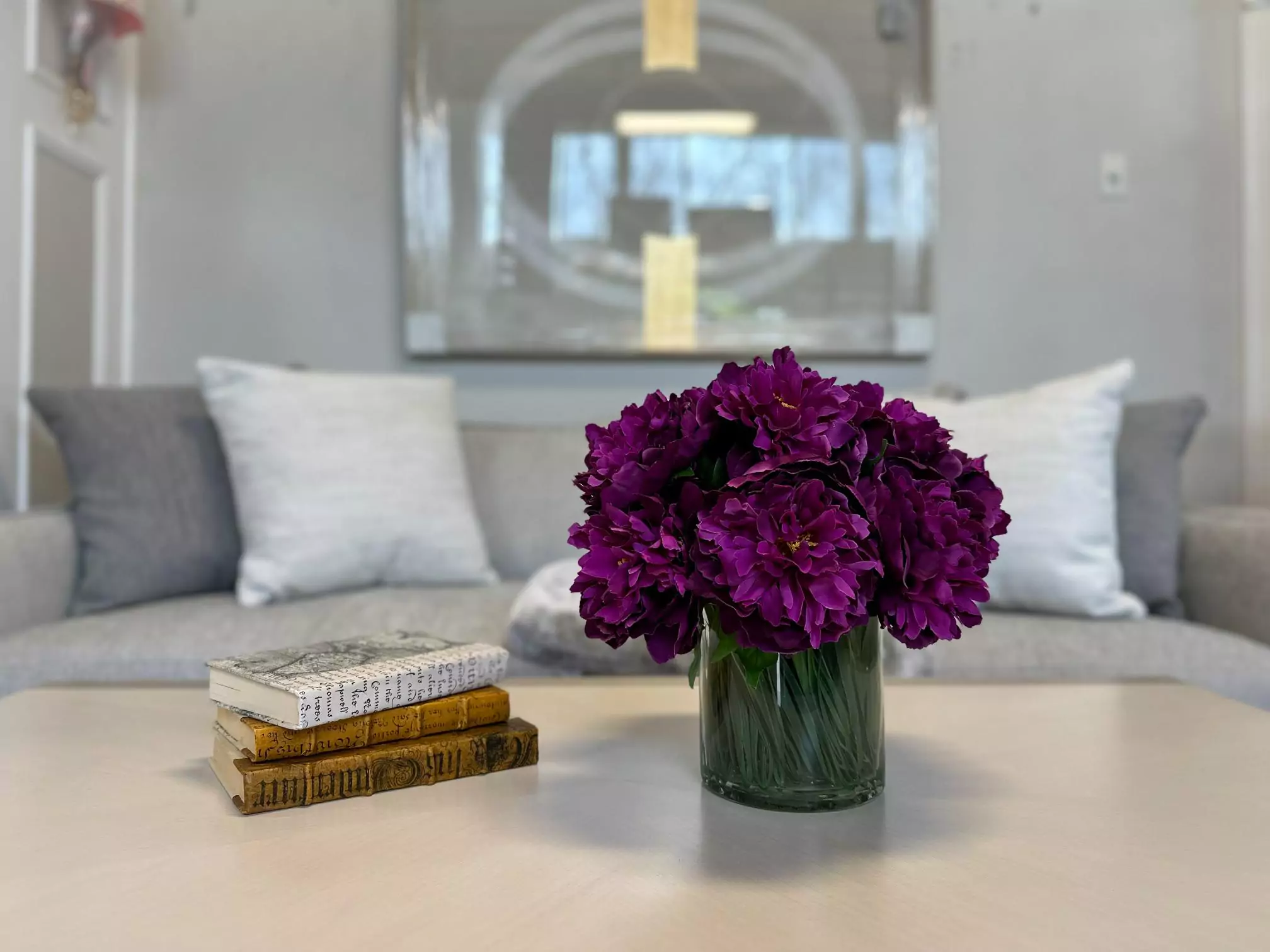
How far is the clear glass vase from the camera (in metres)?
0.72

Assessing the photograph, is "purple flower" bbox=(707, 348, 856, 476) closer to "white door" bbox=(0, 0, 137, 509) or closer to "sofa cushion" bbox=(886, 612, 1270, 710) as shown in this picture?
"sofa cushion" bbox=(886, 612, 1270, 710)

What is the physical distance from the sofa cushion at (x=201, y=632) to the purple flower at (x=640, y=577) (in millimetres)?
853

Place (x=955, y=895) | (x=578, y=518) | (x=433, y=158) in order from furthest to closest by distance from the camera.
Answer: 1. (x=433, y=158)
2. (x=578, y=518)
3. (x=955, y=895)

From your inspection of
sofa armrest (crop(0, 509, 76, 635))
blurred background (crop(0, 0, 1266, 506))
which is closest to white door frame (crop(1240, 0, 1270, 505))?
blurred background (crop(0, 0, 1266, 506))

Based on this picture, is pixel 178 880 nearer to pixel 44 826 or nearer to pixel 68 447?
pixel 44 826

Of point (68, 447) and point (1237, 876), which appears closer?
point (1237, 876)

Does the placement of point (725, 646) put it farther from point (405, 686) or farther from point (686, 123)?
point (686, 123)

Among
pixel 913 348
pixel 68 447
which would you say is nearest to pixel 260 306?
pixel 68 447

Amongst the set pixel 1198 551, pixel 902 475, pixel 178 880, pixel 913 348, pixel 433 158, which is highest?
pixel 433 158

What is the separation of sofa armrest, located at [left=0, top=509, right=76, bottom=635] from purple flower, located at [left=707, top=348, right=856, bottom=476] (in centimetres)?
144

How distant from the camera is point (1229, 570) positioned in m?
1.78

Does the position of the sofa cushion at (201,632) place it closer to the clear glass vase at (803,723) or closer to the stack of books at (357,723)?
the stack of books at (357,723)

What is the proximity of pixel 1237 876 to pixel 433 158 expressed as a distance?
2415mm

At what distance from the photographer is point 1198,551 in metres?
1.85
